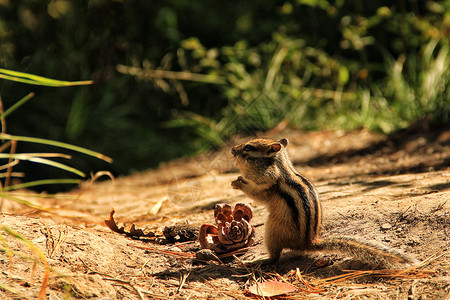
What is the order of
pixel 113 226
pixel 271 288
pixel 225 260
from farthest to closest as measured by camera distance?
1. pixel 113 226
2. pixel 225 260
3. pixel 271 288

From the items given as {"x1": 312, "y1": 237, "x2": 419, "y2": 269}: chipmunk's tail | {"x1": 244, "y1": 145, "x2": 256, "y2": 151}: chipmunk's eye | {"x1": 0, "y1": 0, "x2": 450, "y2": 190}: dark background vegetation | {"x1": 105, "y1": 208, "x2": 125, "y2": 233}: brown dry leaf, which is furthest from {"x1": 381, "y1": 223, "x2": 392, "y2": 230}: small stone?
{"x1": 0, "y1": 0, "x2": 450, "y2": 190}: dark background vegetation

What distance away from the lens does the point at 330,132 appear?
5977mm

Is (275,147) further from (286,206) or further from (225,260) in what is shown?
(225,260)

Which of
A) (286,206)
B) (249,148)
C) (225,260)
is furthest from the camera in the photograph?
(249,148)

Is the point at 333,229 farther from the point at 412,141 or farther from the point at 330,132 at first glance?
the point at 330,132

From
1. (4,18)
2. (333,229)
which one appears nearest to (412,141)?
(333,229)

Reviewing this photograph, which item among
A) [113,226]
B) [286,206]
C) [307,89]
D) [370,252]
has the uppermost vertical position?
[307,89]

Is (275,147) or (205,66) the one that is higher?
(205,66)

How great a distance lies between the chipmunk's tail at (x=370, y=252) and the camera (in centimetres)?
240

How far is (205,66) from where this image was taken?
24.4ft

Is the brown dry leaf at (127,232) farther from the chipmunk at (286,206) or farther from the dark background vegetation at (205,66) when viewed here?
the dark background vegetation at (205,66)

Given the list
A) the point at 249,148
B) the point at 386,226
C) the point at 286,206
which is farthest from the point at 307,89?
the point at 286,206

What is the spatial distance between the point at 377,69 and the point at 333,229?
15.0ft

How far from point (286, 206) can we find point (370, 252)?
19.6 inches
